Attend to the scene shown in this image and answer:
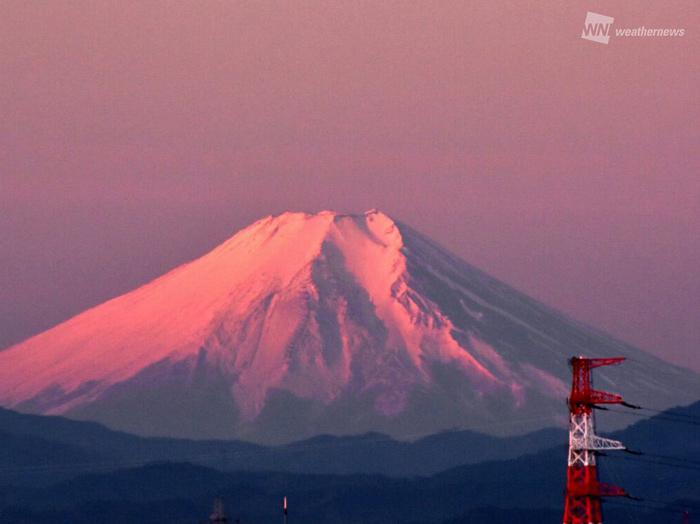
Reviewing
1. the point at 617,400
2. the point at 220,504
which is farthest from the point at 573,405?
the point at 220,504

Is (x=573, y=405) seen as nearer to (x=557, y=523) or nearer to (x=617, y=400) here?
(x=617, y=400)

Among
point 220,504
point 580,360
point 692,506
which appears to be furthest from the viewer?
point 692,506

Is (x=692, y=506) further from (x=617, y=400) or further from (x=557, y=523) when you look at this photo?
(x=617, y=400)

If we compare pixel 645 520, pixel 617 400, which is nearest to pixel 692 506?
pixel 645 520

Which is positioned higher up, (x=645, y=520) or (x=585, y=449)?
(x=645, y=520)

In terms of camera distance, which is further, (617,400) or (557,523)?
(557,523)

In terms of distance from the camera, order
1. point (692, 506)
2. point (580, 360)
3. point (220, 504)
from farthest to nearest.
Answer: point (692, 506) → point (220, 504) → point (580, 360)
